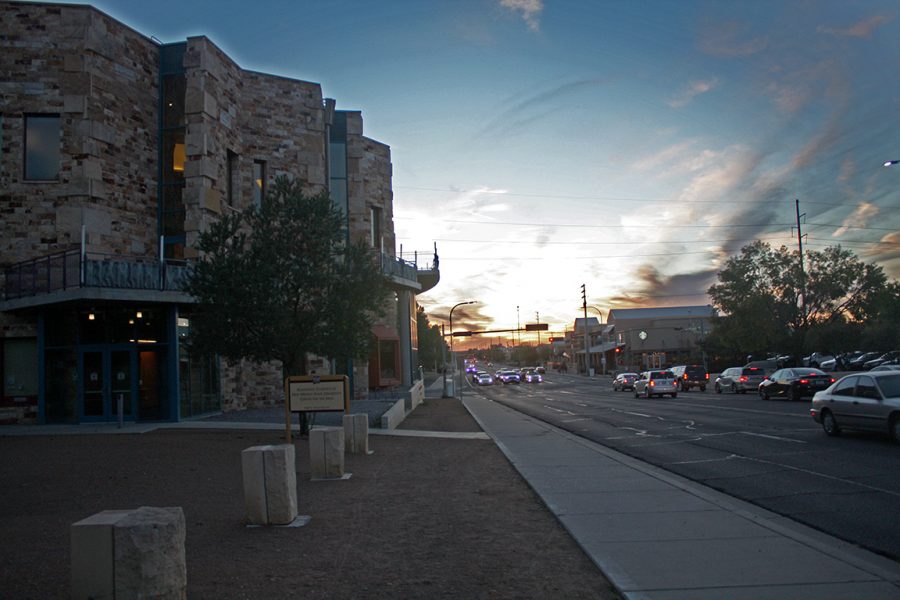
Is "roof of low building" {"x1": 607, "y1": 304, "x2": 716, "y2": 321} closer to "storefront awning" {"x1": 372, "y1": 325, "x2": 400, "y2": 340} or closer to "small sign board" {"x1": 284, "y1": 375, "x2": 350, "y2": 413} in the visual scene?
"storefront awning" {"x1": 372, "y1": 325, "x2": 400, "y2": 340}

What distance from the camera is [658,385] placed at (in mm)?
38344

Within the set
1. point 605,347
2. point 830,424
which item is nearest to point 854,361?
point 830,424

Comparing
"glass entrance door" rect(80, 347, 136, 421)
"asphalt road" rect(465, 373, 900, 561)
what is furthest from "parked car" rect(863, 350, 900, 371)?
"glass entrance door" rect(80, 347, 136, 421)

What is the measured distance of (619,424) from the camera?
2205 centimetres

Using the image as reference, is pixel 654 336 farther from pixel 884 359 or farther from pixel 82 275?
pixel 82 275

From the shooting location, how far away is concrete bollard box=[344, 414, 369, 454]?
15320 millimetres

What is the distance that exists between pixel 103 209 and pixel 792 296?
1965 inches

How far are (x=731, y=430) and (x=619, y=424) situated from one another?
4.31 meters

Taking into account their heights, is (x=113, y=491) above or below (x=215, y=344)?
below

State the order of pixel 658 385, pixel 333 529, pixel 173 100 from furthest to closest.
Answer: pixel 658 385 < pixel 173 100 < pixel 333 529

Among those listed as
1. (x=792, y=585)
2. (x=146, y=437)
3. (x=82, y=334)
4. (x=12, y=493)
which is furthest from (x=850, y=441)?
(x=82, y=334)

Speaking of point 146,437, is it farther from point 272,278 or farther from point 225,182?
point 225,182

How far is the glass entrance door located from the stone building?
4cm

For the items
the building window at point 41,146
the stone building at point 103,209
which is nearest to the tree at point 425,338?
the stone building at point 103,209
